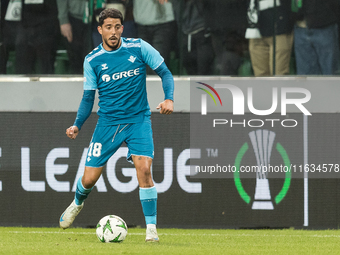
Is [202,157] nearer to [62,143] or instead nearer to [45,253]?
[62,143]

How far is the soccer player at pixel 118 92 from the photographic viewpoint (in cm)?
596

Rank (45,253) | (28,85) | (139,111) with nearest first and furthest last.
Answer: (45,253) < (139,111) < (28,85)

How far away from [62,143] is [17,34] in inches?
93.5

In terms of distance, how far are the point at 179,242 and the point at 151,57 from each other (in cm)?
192

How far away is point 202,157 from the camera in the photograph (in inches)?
341

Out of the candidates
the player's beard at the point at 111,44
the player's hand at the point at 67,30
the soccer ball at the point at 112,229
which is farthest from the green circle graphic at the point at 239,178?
the player's hand at the point at 67,30

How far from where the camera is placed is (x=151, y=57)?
6.07 metres

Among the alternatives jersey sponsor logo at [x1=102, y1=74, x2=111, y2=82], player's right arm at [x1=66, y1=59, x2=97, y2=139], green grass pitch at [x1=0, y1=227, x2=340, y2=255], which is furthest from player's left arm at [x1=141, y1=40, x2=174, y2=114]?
green grass pitch at [x1=0, y1=227, x2=340, y2=255]

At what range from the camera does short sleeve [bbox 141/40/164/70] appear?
19.8 feet

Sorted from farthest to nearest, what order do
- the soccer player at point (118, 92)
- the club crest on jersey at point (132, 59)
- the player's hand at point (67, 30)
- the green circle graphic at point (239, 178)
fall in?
the player's hand at point (67, 30) → the green circle graphic at point (239, 178) → the club crest on jersey at point (132, 59) → the soccer player at point (118, 92)

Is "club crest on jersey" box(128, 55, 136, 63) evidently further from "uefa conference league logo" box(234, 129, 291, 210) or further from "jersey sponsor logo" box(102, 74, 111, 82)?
"uefa conference league logo" box(234, 129, 291, 210)

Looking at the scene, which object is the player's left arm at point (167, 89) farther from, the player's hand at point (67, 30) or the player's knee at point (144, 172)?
the player's hand at point (67, 30)

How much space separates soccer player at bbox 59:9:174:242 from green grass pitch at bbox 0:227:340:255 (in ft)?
2.29

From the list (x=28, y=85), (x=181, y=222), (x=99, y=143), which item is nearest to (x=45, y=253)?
(x=99, y=143)
